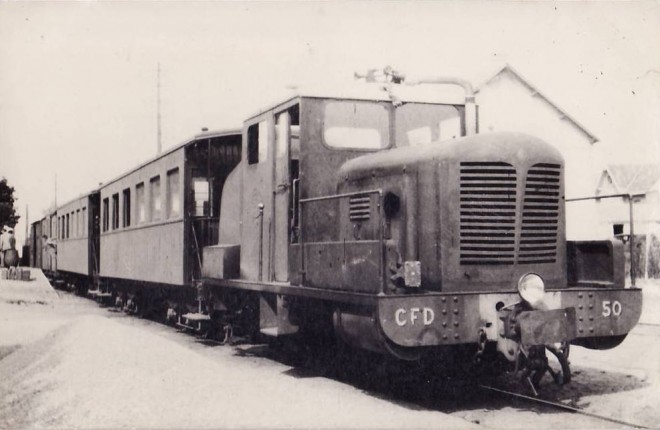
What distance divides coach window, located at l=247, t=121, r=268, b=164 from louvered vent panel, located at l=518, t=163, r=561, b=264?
3258 mm

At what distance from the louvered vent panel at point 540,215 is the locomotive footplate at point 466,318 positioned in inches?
16.3

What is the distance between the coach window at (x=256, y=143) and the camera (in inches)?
332

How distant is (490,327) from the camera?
19.2ft

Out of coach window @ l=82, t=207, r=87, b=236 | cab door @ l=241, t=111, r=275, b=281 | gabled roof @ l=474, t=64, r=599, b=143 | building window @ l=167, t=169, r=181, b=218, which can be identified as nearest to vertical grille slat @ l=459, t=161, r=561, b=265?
cab door @ l=241, t=111, r=275, b=281

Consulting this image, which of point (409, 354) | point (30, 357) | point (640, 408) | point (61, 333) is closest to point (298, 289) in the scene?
point (409, 354)

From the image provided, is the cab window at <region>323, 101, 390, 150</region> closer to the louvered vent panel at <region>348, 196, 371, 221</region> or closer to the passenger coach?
the louvered vent panel at <region>348, 196, 371, 221</region>

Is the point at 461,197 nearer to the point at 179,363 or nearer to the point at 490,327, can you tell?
the point at 490,327

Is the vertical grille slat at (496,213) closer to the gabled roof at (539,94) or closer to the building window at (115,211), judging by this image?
the building window at (115,211)

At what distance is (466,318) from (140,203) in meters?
9.22

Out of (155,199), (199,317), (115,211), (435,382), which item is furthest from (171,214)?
(435,382)

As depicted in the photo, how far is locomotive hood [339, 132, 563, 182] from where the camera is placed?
606 centimetres

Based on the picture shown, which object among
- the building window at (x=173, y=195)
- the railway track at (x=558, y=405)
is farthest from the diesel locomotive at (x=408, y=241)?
the building window at (x=173, y=195)

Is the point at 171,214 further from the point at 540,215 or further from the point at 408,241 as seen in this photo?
the point at 540,215

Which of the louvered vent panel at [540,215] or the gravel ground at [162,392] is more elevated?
the louvered vent panel at [540,215]
